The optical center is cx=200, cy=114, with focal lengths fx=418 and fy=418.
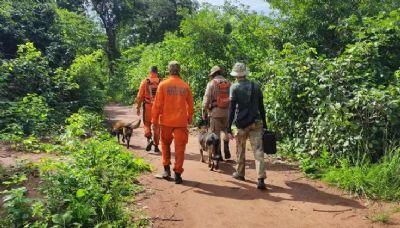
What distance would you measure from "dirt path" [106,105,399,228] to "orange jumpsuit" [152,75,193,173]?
0.65 meters

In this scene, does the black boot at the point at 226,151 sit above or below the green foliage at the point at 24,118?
below

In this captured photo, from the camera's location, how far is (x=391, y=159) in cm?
677

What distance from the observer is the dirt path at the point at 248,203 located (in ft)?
18.1

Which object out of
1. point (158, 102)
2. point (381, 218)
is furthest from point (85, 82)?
point (381, 218)

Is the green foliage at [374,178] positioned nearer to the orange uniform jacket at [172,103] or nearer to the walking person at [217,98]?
the walking person at [217,98]

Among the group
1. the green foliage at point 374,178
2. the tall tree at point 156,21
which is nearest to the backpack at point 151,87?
the green foliage at point 374,178

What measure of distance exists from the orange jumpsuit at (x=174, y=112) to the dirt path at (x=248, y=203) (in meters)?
0.65

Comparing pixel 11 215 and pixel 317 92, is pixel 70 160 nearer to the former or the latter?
pixel 11 215

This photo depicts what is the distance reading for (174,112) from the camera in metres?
7.06

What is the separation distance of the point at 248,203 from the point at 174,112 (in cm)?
197

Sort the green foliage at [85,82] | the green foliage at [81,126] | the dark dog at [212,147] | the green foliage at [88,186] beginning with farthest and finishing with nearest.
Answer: the green foliage at [85,82], the green foliage at [81,126], the dark dog at [212,147], the green foliage at [88,186]

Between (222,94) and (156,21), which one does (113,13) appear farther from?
(222,94)

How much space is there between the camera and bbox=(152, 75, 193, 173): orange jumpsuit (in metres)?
7.04

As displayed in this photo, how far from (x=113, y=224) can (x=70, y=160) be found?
1.82 m
